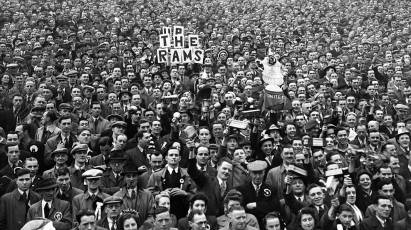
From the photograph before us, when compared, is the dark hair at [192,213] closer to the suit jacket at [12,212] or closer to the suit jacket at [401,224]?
the suit jacket at [12,212]

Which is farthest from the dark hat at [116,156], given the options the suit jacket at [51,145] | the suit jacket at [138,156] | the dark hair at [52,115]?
the dark hair at [52,115]

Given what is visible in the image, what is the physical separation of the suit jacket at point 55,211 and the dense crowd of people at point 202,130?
2 centimetres

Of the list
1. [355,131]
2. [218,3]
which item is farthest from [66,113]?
[218,3]

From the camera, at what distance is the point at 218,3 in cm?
2669

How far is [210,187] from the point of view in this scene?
A: 8.44m

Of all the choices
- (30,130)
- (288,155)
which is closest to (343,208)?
(288,155)

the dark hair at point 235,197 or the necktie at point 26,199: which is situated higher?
the dark hair at point 235,197

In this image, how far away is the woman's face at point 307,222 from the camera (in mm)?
7289

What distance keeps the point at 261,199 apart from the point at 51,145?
160 inches

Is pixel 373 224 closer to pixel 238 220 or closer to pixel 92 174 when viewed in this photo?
pixel 238 220

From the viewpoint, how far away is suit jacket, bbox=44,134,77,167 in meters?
9.21

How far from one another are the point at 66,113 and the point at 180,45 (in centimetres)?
458

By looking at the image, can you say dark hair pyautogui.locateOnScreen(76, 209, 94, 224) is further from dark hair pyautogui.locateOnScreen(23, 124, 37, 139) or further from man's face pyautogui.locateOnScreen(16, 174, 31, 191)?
dark hair pyautogui.locateOnScreen(23, 124, 37, 139)

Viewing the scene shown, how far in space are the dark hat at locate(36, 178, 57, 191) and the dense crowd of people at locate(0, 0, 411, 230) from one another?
18 mm
